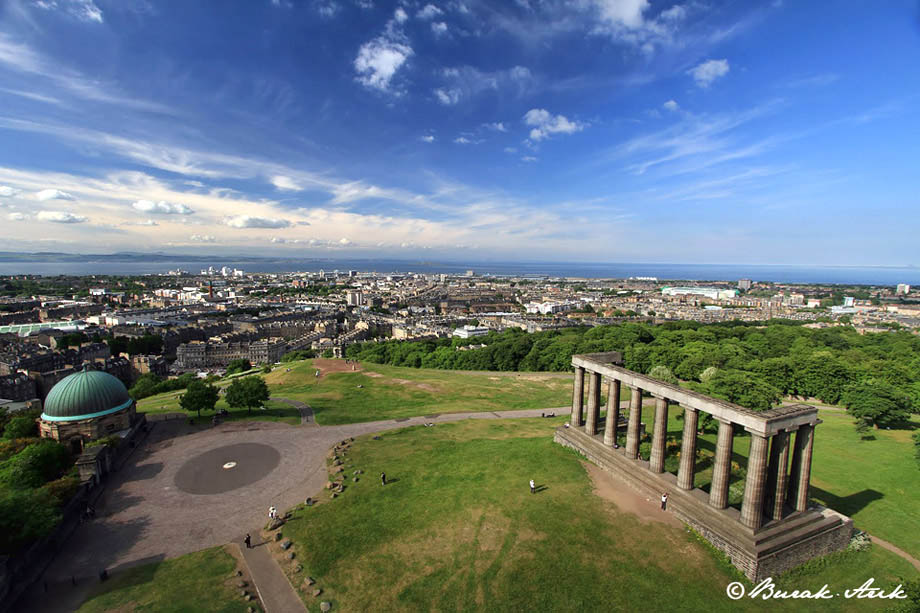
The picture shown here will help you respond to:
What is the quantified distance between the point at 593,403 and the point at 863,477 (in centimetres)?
2206

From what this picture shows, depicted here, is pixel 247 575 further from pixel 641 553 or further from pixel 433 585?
pixel 641 553

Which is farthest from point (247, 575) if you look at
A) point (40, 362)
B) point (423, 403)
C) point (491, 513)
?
point (40, 362)

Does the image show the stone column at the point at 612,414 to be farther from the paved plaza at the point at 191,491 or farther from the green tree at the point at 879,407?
the green tree at the point at 879,407

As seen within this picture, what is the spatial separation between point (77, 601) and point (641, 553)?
29340 mm

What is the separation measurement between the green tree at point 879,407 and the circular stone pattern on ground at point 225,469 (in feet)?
193

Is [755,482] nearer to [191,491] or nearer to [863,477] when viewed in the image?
[863,477]

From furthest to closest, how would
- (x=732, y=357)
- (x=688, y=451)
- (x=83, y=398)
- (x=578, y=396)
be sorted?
1. (x=732, y=357)
2. (x=83, y=398)
3. (x=578, y=396)
4. (x=688, y=451)

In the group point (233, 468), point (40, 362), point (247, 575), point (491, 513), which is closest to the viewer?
point (247, 575)

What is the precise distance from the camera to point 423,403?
56875 millimetres

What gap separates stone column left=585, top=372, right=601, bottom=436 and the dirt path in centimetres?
379

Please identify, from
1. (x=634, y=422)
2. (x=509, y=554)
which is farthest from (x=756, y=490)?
(x=509, y=554)

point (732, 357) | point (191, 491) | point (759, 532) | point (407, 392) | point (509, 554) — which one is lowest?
point (407, 392)

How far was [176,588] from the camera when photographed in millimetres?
21312

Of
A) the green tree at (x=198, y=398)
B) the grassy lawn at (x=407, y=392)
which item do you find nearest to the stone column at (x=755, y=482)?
the grassy lawn at (x=407, y=392)
